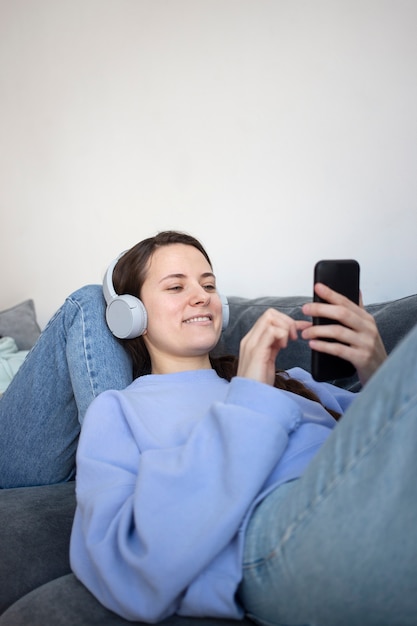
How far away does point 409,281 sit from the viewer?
193 cm

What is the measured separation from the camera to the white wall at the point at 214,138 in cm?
195

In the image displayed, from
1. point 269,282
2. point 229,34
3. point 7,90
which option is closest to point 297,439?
point 269,282

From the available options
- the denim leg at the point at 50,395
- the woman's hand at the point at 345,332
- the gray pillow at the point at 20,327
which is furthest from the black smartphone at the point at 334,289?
the gray pillow at the point at 20,327

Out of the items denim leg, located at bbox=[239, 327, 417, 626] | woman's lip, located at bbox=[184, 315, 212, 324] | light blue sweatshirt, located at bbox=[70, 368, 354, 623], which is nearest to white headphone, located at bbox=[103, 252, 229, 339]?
woman's lip, located at bbox=[184, 315, 212, 324]

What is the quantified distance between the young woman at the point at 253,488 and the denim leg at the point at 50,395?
14cm

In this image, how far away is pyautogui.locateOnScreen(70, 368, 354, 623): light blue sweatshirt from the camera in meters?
0.93

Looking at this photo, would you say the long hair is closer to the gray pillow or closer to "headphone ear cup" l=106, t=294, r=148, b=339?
"headphone ear cup" l=106, t=294, r=148, b=339

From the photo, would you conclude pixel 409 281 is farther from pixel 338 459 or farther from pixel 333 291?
pixel 338 459

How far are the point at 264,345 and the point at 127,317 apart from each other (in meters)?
0.46

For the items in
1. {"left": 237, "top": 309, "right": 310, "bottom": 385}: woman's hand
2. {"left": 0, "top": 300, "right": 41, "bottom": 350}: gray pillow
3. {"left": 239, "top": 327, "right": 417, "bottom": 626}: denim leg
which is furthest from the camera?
{"left": 0, "top": 300, "right": 41, "bottom": 350}: gray pillow

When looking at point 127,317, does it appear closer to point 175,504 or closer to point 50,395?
point 50,395

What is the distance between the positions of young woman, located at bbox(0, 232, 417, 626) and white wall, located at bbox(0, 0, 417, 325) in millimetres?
798

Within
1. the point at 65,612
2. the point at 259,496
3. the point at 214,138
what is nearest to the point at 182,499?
the point at 259,496

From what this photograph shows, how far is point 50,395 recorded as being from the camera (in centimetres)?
162
